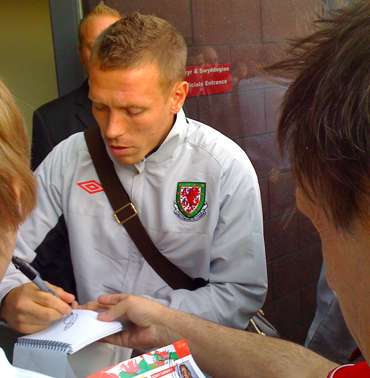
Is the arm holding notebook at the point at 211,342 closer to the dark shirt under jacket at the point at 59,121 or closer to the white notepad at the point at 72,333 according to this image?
the white notepad at the point at 72,333

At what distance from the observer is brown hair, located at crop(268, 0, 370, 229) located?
832mm

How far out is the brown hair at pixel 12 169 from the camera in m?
1.11

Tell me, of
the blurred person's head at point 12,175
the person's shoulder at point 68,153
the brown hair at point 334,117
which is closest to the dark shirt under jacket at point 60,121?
the person's shoulder at point 68,153

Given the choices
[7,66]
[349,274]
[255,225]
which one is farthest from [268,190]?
[349,274]

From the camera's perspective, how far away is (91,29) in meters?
2.88

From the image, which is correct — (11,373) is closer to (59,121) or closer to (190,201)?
(190,201)

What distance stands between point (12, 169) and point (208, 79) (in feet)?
8.08

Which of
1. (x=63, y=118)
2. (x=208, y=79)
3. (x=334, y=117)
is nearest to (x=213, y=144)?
(x=334, y=117)

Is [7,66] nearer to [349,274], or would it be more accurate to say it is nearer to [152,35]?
[152,35]

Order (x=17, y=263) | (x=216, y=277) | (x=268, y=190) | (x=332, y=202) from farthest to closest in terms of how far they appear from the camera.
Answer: (x=268, y=190) < (x=216, y=277) < (x=17, y=263) < (x=332, y=202)

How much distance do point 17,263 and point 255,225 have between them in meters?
0.80

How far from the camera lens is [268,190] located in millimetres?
3895

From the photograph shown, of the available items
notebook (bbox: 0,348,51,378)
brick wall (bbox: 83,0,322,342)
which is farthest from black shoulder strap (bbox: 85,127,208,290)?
brick wall (bbox: 83,0,322,342)

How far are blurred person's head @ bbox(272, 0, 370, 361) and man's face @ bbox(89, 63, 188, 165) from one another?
99 cm
